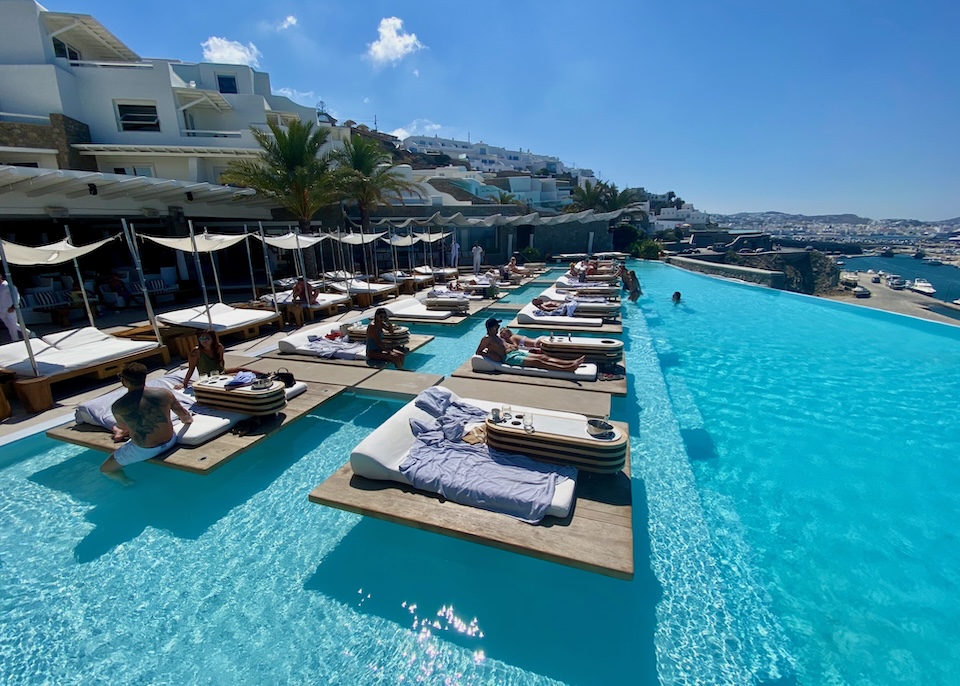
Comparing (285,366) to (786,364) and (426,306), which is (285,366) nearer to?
(426,306)

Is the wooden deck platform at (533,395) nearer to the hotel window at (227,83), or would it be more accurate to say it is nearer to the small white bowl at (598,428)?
the small white bowl at (598,428)

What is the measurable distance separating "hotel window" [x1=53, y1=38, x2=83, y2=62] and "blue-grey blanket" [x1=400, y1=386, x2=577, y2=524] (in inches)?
992

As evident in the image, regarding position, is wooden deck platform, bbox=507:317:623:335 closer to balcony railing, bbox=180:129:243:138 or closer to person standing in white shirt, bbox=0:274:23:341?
person standing in white shirt, bbox=0:274:23:341

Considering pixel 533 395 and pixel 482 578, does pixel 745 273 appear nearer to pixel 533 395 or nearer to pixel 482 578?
pixel 533 395

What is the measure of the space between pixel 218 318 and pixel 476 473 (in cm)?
864

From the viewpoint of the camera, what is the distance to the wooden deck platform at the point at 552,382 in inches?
257

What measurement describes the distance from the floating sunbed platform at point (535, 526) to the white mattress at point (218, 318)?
277 inches

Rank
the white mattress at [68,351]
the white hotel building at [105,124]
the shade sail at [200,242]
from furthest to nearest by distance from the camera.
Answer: the white hotel building at [105,124] → the shade sail at [200,242] → the white mattress at [68,351]

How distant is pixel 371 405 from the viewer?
6.99 m

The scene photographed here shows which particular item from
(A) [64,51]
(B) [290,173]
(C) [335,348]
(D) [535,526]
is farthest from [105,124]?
(D) [535,526]

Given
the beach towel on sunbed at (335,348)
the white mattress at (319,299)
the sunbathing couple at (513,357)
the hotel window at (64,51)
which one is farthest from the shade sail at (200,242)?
the hotel window at (64,51)

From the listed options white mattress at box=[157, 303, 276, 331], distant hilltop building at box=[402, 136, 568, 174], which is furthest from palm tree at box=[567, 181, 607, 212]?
distant hilltop building at box=[402, 136, 568, 174]

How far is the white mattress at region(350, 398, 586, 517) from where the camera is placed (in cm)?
369

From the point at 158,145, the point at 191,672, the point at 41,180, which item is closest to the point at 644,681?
the point at 191,672
